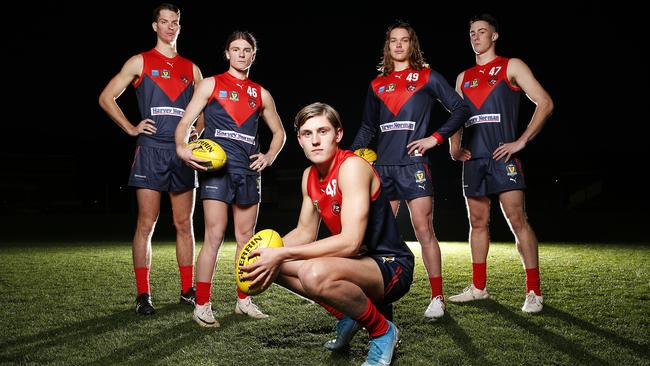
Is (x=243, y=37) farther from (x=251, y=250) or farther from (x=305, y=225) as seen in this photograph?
(x=251, y=250)

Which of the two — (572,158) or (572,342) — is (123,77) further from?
(572,158)

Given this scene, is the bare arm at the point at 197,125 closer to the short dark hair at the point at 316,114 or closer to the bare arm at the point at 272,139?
the bare arm at the point at 272,139

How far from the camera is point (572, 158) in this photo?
30.8 metres

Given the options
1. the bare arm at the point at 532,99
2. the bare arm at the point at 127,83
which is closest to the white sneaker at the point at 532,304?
the bare arm at the point at 532,99

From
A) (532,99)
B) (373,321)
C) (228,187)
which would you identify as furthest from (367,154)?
(373,321)

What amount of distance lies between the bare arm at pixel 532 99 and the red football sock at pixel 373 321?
2.00 m

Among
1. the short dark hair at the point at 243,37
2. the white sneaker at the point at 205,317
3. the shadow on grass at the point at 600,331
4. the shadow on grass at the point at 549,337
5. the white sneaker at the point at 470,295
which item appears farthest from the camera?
the white sneaker at the point at 470,295

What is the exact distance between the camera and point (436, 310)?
12.6 feet

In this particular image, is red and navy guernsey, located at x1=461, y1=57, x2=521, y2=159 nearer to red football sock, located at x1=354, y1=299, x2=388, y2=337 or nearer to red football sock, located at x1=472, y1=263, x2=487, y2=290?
red football sock, located at x1=472, y1=263, x2=487, y2=290

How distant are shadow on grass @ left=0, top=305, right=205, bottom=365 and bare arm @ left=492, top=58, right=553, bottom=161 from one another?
8.55ft

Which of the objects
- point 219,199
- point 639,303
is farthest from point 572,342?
point 219,199

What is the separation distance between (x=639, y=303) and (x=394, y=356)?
2.48 metres

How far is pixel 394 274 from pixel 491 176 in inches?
69.2

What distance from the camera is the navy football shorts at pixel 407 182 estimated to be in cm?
417
